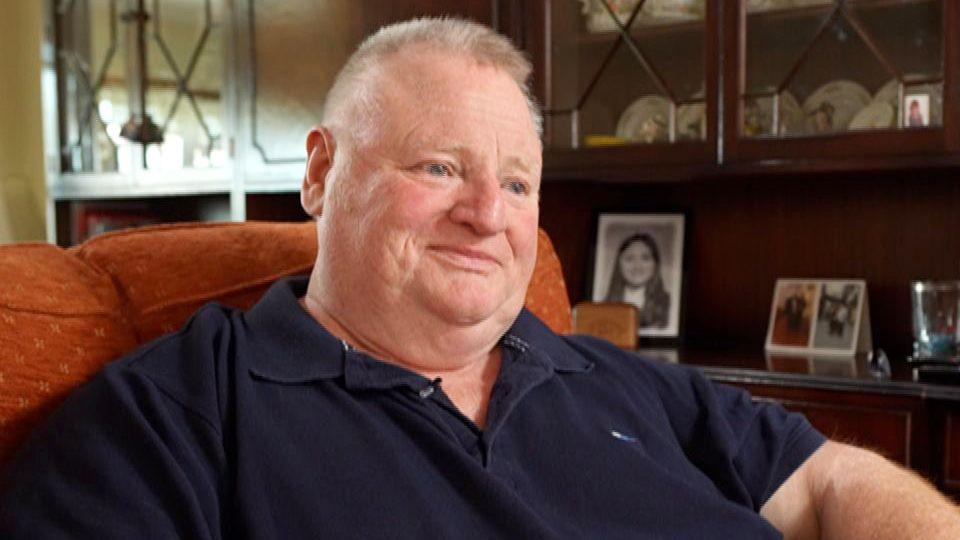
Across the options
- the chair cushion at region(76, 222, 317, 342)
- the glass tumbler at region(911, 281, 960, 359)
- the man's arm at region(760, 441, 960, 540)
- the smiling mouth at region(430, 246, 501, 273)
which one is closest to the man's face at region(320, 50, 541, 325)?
the smiling mouth at region(430, 246, 501, 273)

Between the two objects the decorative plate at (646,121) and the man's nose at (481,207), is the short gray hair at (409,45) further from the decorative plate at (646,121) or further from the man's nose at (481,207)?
the decorative plate at (646,121)

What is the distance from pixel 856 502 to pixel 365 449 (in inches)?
24.7

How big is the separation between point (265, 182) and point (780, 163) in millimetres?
1475

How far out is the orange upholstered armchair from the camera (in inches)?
45.2

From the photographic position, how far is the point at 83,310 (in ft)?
4.07

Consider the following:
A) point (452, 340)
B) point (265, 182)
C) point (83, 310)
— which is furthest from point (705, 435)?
point (265, 182)

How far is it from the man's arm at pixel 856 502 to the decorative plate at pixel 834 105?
3.59ft

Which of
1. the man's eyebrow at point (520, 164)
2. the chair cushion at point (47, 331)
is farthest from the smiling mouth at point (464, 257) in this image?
the chair cushion at point (47, 331)

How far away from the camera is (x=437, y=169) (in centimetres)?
133

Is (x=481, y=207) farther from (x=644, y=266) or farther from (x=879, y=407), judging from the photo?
(x=644, y=266)

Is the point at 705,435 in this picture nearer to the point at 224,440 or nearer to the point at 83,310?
the point at 224,440

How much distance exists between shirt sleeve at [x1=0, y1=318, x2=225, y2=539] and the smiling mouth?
340mm

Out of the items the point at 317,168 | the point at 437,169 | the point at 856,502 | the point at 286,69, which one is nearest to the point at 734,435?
the point at 856,502

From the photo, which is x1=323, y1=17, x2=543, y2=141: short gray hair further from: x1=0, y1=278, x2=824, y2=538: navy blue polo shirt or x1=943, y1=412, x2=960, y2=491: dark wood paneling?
x1=943, y1=412, x2=960, y2=491: dark wood paneling
